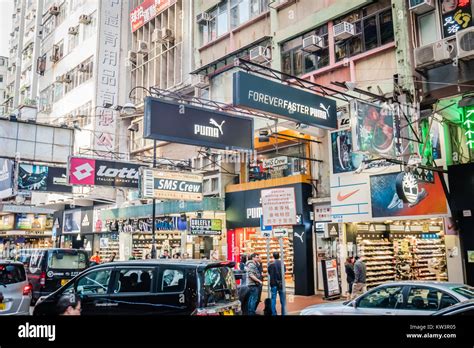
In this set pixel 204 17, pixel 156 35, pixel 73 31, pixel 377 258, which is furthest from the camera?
pixel 73 31

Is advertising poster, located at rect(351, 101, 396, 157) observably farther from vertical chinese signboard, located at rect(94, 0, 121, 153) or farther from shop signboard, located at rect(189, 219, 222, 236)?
vertical chinese signboard, located at rect(94, 0, 121, 153)

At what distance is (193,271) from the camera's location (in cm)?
638

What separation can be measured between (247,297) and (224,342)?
8.76 metres

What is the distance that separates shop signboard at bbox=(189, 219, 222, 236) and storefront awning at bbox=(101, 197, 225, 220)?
1072 millimetres

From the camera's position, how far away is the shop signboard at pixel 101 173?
57.7 ft

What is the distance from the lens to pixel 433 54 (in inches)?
469

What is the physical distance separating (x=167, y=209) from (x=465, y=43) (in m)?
14.7

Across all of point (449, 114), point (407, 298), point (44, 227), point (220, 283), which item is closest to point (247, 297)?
point (220, 283)

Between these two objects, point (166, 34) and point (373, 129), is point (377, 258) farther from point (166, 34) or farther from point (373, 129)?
point (166, 34)

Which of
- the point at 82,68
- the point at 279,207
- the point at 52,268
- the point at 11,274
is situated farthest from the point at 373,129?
the point at 82,68

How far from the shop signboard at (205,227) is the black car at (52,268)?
198 inches

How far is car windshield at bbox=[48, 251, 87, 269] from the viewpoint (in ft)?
43.6

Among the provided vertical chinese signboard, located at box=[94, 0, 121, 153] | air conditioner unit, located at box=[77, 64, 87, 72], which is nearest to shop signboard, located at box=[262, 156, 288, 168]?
vertical chinese signboard, located at box=[94, 0, 121, 153]

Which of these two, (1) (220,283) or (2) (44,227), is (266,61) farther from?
(2) (44,227)
